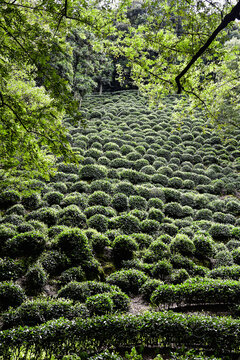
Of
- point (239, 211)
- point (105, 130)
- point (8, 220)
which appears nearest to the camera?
point (8, 220)

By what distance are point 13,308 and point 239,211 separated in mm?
11389

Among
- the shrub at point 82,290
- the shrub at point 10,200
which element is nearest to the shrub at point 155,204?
the shrub at point 82,290

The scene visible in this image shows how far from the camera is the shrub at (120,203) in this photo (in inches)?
421

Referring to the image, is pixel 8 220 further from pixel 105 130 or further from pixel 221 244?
pixel 105 130

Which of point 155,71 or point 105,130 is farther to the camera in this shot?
point 105,130

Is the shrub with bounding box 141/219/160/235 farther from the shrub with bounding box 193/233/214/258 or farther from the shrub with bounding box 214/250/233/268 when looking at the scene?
the shrub with bounding box 214/250/233/268

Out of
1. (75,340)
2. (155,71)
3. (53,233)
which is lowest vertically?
(75,340)

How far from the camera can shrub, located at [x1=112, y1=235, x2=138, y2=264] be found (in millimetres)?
7695

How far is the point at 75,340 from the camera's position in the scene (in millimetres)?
4301

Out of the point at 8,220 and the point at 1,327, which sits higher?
the point at 8,220

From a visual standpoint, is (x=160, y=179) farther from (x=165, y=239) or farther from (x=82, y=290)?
(x=82, y=290)

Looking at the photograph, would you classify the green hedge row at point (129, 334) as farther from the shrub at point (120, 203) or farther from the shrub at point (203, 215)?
the shrub at point (203, 215)

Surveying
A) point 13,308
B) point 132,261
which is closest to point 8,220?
point 13,308

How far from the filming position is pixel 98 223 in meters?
8.69
